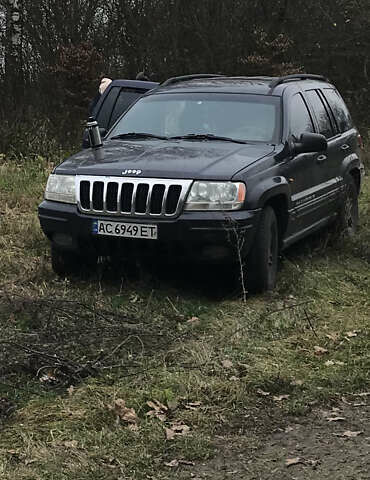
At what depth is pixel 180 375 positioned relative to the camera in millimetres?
4863

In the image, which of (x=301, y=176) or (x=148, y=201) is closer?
(x=148, y=201)

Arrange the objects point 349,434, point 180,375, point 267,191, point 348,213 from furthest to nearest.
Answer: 1. point 348,213
2. point 267,191
3. point 180,375
4. point 349,434

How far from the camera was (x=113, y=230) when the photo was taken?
629cm

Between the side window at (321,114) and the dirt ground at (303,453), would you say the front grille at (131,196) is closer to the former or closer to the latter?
the dirt ground at (303,453)

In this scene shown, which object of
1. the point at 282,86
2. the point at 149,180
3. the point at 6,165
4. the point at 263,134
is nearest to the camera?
the point at 149,180

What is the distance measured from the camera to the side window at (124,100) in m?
10.1

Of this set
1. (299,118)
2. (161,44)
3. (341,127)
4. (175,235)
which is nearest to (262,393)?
(175,235)

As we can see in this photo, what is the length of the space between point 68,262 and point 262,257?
170 centimetres

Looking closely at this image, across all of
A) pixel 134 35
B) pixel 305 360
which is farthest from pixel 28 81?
pixel 305 360

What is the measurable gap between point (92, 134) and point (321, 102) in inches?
107

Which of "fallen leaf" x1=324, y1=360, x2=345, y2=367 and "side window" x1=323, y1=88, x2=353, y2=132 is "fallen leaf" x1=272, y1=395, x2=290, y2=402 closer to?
"fallen leaf" x1=324, y1=360, x2=345, y2=367

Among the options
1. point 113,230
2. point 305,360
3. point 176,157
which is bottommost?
point 305,360

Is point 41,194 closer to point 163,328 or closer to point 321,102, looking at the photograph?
point 321,102

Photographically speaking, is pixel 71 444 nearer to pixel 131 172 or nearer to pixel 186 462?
pixel 186 462
